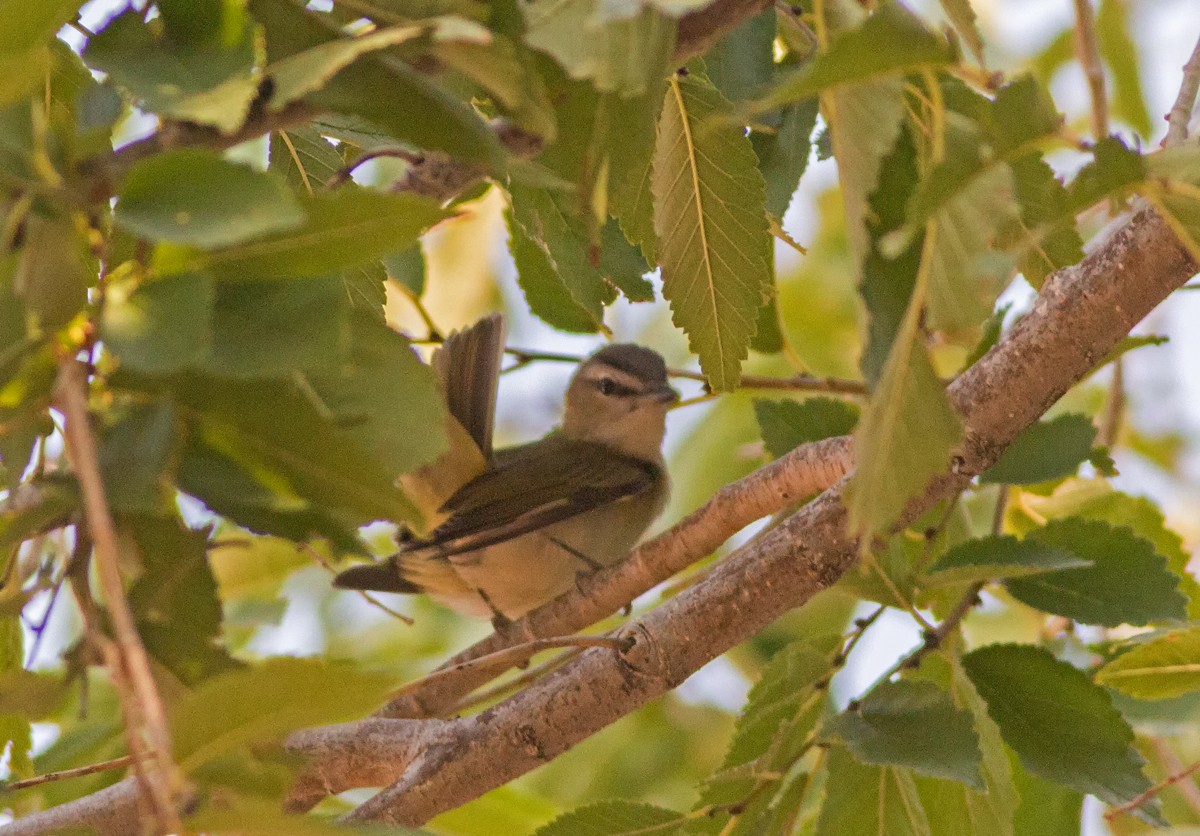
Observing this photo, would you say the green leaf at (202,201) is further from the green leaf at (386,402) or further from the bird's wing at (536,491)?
the bird's wing at (536,491)

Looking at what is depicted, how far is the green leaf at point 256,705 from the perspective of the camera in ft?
3.20

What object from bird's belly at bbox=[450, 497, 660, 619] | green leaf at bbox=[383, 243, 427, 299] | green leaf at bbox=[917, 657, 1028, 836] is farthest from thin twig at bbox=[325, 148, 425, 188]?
bird's belly at bbox=[450, 497, 660, 619]

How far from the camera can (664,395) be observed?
4340 millimetres

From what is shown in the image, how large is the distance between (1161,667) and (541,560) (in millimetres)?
2335

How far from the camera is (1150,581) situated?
2201 millimetres

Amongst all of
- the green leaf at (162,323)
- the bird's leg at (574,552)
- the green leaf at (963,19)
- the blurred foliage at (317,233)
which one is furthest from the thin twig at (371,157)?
the bird's leg at (574,552)

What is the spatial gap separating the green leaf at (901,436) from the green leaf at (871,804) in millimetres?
1099

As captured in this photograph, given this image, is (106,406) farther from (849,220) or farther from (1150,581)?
(1150,581)

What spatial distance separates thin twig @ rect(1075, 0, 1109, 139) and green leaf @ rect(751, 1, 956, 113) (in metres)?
2.16

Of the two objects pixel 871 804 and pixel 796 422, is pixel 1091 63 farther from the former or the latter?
pixel 871 804

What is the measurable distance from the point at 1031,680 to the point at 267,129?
1.56m

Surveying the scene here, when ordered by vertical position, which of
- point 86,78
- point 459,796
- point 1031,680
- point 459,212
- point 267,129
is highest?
point 86,78

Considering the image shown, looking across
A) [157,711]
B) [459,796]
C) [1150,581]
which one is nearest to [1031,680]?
[1150,581]

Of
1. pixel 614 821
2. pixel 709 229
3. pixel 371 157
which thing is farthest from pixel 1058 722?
pixel 371 157
